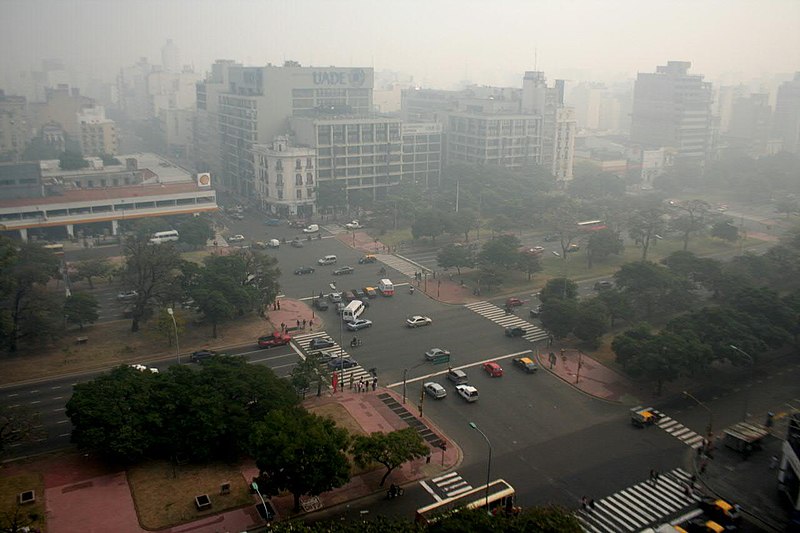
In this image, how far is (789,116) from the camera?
19400cm

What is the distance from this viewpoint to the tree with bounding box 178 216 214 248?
272 ft

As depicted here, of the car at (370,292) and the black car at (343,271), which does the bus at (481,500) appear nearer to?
the car at (370,292)

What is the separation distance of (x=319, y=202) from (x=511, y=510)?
2926 inches

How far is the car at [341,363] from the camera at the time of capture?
164 feet

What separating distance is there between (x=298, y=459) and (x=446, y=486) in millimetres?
8717

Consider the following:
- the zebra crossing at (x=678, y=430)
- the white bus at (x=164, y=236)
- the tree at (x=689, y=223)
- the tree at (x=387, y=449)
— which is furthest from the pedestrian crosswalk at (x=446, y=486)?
the tree at (x=689, y=223)

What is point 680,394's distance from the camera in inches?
1820

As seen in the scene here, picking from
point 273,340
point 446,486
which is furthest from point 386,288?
point 446,486

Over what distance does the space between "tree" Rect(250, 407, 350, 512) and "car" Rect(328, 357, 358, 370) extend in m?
16.1

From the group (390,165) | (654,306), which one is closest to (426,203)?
(390,165)

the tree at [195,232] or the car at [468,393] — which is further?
the tree at [195,232]

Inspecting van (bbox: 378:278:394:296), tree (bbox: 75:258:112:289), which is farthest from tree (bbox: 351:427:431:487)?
tree (bbox: 75:258:112:289)

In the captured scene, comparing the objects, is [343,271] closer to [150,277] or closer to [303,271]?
[303,271]

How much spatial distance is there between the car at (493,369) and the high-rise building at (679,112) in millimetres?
123054
